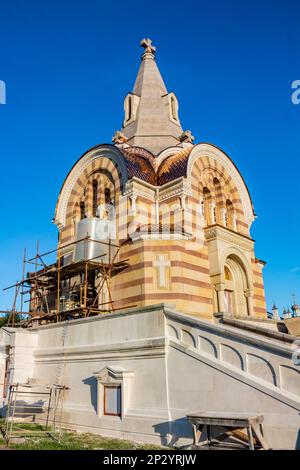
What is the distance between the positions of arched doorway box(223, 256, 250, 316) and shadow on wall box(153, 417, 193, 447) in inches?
371

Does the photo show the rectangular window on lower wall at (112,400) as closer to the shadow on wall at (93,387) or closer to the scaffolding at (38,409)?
the shadow on wall at (93,387)

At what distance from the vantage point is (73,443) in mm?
11234

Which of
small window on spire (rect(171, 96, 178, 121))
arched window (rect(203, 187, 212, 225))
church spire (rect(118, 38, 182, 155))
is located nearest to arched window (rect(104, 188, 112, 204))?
church spire (rect(118, 38, 182, 155))

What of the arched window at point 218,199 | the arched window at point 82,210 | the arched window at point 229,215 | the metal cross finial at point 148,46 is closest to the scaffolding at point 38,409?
the arched window at point 82,210

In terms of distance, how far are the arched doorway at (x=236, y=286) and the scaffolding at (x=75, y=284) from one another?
529cm

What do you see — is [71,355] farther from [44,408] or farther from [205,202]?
[205,202]

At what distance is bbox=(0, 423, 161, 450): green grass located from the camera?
35.0 ft

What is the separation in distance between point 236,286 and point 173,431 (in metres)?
10.5

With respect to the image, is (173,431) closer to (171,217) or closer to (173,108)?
(171,217)

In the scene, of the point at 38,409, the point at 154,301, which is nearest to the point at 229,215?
the point at 154,301

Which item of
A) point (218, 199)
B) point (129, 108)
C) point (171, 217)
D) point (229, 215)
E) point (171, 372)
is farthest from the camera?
point (129, 108)

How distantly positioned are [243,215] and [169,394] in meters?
12.9

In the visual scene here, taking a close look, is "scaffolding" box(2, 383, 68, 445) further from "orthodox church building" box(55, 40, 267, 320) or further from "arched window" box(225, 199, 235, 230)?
"arched window" box(225, 199, 235, 230)
